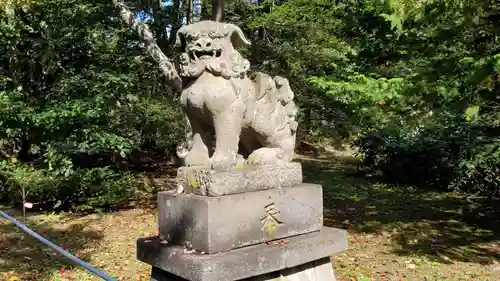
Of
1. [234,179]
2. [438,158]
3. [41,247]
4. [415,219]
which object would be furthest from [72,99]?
[438,158]

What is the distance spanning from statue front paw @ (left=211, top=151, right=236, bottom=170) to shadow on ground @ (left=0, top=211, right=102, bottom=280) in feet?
11.7

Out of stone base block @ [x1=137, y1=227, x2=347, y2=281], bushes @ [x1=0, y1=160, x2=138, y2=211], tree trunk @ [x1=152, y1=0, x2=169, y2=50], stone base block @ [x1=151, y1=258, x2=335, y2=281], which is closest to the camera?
stone base block @ [x1=137, y1=227, x2=347, y2=281]

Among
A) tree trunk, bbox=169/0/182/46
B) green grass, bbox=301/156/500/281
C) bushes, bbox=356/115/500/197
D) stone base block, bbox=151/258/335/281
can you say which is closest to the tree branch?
tree trunk, bbox=169/0/182/46

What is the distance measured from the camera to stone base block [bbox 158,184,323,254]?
8.80ft

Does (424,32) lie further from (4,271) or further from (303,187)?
(4,271)

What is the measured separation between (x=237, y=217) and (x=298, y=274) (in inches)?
25.7

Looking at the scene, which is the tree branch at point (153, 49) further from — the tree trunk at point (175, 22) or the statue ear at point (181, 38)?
the statue ear at point (181, 38)

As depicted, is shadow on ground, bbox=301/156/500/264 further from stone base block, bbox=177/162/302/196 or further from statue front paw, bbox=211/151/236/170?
statue front paw, bbox=211/151/236/170

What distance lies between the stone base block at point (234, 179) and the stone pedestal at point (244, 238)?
1.2 inches

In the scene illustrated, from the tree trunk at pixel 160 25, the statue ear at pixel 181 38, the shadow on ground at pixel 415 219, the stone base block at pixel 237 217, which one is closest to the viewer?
the stone base block at pixel 237 217

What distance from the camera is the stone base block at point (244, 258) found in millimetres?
2562

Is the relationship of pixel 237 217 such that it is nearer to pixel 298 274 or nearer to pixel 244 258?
pixel 244 258

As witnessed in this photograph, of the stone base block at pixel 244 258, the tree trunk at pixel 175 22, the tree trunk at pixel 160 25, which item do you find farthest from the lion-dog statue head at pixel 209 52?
the tree trunk at pixel 175 22

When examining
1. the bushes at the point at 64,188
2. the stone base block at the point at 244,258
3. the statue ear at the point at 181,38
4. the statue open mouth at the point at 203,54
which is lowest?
the bushes at the point at 64,188
